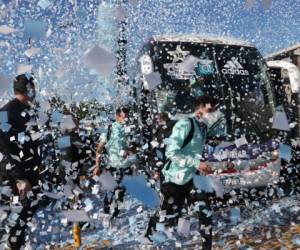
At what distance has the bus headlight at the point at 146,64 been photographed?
9125mm

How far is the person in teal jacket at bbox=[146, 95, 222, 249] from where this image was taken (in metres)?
4.89

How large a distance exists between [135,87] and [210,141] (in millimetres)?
1870

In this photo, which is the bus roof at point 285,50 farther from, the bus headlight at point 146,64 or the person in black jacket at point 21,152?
the person in black jacket at point 21,152

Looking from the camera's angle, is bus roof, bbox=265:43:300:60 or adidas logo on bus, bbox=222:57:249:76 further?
bus roof, bbox=265:43:300:60

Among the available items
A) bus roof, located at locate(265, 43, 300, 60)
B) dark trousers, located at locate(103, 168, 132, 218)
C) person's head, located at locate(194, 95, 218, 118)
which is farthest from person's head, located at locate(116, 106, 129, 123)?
bus roof, located at locate(265, 43, 300, 60)

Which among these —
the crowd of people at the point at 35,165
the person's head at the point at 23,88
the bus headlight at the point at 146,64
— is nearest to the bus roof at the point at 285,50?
the bus headlight at the point at 146,64

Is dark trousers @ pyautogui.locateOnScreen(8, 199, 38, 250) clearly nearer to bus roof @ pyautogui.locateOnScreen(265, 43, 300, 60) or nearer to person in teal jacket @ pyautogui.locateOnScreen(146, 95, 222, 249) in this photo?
person in teal jacket @ pyautogui.locateOnScreen(146, 95, 222, 249)

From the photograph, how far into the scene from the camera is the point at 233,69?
927 cm

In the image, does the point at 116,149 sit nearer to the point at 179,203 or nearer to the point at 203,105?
the point at 179,203

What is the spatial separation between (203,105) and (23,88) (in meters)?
1.74

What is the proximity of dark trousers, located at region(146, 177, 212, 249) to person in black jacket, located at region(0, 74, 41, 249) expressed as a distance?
51.0 inches

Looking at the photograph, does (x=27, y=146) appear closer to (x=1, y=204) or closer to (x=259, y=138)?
(x=1, y=204)

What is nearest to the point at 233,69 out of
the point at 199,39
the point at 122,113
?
the point at 199,39

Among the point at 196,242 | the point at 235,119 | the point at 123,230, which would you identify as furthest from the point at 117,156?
the point at 235,119
